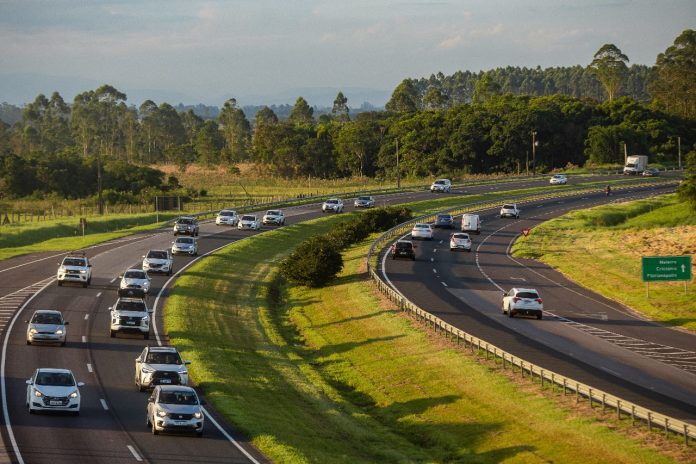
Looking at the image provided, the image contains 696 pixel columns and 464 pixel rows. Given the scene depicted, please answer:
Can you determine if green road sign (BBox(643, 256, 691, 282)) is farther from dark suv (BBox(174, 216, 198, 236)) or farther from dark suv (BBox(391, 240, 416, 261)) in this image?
dark suv (BBox(174, 216, 198, 236))

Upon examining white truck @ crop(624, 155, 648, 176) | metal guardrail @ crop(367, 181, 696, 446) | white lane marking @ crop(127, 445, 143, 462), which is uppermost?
white truck @ crop(624, 155, 648, 176)

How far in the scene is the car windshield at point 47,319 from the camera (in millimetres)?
43219

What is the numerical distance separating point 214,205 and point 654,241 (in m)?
55.3

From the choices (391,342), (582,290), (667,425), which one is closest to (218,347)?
(391,342)

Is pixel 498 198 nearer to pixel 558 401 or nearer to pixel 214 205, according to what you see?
pixel 214 205

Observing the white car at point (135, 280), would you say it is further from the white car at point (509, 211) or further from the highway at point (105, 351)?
the white car at point (509, 211)

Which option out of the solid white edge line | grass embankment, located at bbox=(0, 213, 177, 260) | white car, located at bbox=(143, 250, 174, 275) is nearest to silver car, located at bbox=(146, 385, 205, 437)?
the solid white edge line

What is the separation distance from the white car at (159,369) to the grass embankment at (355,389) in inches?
63.6

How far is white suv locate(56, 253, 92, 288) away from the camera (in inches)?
2361

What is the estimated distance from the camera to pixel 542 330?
52.4 metres

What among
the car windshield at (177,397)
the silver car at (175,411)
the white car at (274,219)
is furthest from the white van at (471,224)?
the car windshield at (177,397)

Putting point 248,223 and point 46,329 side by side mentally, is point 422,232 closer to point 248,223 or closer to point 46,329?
point 248,223

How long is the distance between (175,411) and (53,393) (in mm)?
4012

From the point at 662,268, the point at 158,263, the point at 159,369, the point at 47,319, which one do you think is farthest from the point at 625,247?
the point at 159,369
